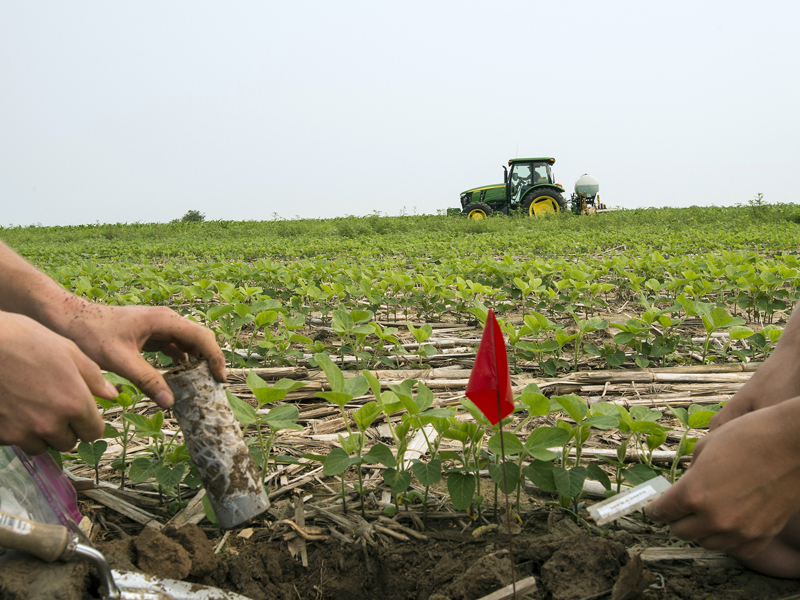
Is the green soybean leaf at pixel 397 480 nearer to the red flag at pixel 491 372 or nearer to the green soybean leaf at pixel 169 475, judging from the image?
the red flag at pixel 491 372

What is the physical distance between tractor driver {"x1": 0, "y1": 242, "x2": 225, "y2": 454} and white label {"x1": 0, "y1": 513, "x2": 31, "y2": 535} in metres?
0.15

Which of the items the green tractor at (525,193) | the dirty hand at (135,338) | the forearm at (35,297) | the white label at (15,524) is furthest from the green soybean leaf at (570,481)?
the green tractor at (525,193)

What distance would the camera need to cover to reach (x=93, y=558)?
101 cm

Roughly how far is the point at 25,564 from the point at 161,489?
66cm

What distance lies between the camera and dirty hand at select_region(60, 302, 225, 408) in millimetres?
1254

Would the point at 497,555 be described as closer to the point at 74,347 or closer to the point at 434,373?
the point at 74,347

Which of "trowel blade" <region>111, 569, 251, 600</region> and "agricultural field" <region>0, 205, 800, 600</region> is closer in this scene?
"trowel blade" <region>111, 569, 251, 600</region>

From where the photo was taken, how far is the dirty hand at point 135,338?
125 centimetres

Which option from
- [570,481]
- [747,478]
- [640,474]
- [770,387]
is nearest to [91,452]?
[570,481]

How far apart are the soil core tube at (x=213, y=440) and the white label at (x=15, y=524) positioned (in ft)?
1.27

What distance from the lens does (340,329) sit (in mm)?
2346

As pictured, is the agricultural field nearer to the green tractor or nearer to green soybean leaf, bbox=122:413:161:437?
green soybean leaf, bbox=122:413:161:437

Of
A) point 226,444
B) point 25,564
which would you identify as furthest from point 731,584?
point 25,564


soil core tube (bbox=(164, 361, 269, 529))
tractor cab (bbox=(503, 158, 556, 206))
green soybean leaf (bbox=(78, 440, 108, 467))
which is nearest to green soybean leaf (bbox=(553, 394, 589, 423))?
soil core tube (bbox=(164, 361, 269, 529))
